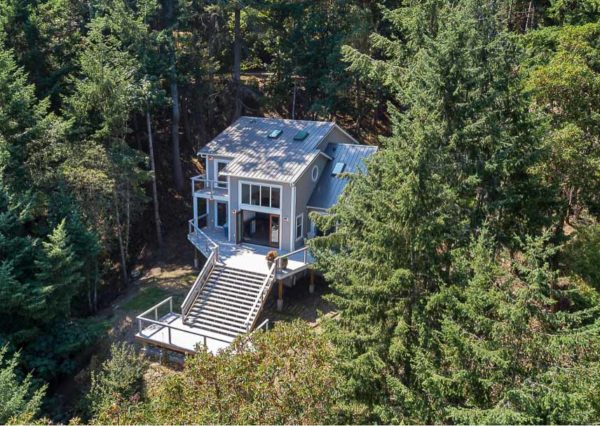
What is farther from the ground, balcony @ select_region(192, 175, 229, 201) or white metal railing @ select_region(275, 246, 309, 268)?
balcony @ select_region(192, 175, 229, 201)

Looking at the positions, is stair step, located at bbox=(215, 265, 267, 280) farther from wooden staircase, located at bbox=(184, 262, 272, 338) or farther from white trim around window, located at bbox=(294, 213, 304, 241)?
white trim around window, located at bbox=(294, 213, 304, 241)

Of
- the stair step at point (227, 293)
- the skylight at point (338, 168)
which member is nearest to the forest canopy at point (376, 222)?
the stair step at point (227, 293)

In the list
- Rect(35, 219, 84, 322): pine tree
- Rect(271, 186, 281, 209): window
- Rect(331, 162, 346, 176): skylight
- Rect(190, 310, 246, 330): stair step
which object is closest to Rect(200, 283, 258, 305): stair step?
Rect(190, 310, 246, 330): stair step

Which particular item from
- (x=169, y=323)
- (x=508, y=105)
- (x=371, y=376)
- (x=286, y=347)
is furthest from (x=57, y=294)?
(x=508, y=105)

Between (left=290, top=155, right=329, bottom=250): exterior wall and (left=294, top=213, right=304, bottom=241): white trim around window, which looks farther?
(left=294, top=213, right=304, bottom=241): white trim around window

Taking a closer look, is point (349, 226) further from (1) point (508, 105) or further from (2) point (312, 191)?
(2) point (312, 191)
